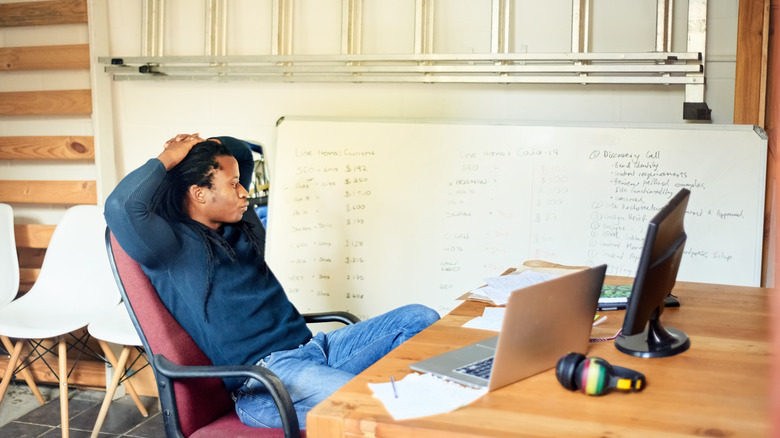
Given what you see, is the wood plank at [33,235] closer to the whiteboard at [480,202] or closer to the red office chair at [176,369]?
the whiteboard at [480,202]

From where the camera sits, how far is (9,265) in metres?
3.58

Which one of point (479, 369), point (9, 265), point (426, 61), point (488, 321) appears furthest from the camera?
point (9, 265)

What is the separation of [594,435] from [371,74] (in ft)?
8.00

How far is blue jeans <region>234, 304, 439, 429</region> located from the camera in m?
1.85

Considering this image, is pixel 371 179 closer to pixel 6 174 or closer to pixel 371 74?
pixel 371 74

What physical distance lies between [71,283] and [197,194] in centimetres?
165

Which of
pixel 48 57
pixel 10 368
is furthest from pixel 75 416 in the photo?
pixel 48 57

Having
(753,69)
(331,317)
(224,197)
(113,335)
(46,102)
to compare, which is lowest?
(113,335)

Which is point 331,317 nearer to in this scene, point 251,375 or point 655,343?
point 251,375

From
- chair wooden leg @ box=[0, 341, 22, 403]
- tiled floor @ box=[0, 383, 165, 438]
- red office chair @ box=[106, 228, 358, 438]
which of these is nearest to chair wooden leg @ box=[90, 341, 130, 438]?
tiled floor @ box=[0, 383, 165, 438]

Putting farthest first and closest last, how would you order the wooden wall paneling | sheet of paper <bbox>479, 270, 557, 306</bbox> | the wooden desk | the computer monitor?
the wooden wall paneling
sheet of paper <bbox>479, 270, 557, 306</bbox>
the computer monitor
the wooden desk

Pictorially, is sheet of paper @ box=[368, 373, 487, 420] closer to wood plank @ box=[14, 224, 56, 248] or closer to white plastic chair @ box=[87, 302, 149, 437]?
white plastic chair @ box=[87, 302, 149, 437]

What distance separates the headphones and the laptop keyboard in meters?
0.13

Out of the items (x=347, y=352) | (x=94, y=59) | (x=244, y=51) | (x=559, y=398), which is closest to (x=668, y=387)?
(x=559, y=398)
